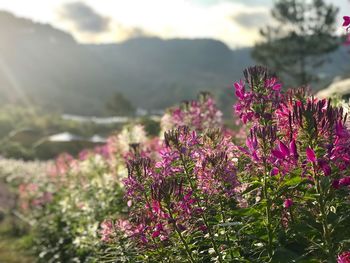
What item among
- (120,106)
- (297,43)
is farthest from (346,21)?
(120,106)

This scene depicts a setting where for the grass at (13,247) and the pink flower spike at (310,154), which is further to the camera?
the grass at (13,247)

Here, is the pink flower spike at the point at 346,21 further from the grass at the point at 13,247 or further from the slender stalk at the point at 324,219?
the grass at the point at 13,247

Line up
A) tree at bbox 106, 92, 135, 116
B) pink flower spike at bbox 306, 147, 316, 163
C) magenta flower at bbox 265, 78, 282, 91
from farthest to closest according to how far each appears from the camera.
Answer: tree at bbox 106, 92, 135, 116 → magenta flower at bbox 265, 78, 282, 91 → pink flower spike at bbox 306, 147, 316, 163

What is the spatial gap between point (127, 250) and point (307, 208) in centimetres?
193

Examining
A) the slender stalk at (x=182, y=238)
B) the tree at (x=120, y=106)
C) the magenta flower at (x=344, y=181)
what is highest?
the magenta flower at (x=344, y=181)

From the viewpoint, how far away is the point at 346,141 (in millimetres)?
2934

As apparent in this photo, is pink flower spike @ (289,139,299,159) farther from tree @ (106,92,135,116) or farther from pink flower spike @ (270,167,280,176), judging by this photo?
tree @ (106,92,135,116)

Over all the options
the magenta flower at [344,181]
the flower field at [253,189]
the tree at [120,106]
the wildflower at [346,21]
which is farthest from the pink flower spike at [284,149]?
the tree at [120,106]

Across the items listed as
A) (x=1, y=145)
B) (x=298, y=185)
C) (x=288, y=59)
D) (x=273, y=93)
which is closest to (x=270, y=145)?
(x=298, y=185)

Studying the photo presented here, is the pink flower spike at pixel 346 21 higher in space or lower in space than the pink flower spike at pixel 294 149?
higher

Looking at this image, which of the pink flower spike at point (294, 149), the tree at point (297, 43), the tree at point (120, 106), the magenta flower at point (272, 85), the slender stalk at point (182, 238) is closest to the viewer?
the pink flower spike at point (294, 149)

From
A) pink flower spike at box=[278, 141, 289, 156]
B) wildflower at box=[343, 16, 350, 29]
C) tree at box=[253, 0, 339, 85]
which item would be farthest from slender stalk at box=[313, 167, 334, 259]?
tree at box=[253, 0, 339, 85]

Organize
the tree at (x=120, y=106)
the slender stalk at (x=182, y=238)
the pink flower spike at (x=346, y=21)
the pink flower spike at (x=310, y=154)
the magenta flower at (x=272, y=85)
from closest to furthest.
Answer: the pink flower spike at (x=310, y=154), the pink flower spike at (x=346, y=21), the slender stalk at (x=182, y=238), the magenta flower at (x=272, y=85), the tree at (x=120, y=106)

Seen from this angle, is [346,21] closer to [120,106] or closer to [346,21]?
[346,21]
